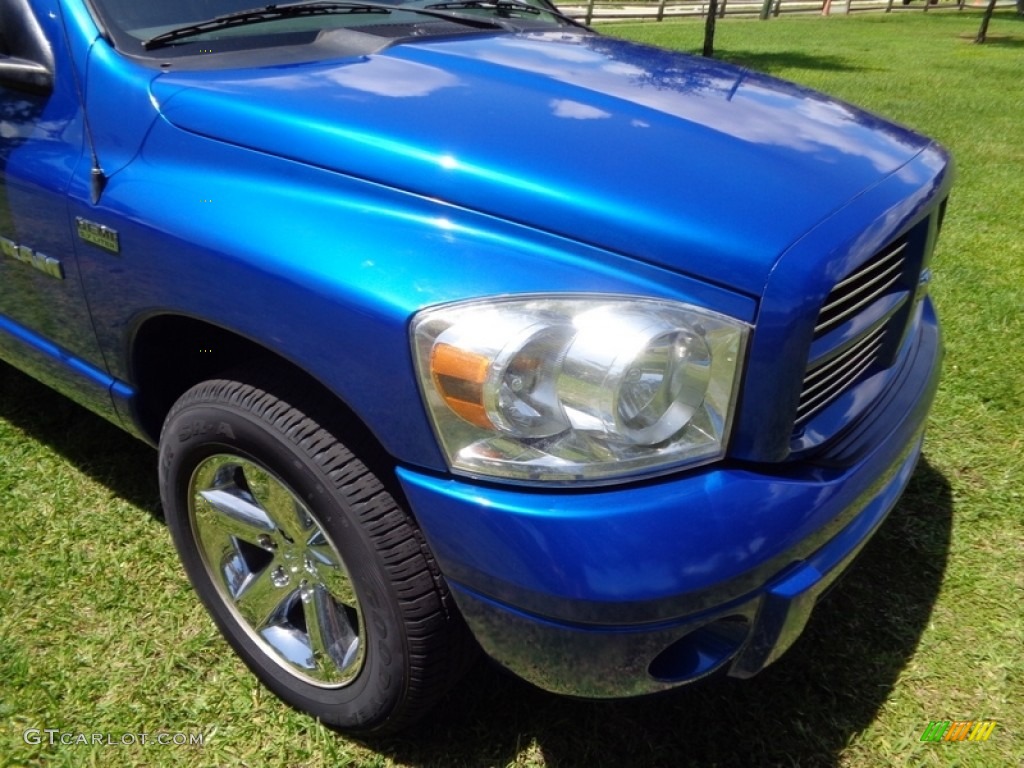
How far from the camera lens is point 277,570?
1.99 meters

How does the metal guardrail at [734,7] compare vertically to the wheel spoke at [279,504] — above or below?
below

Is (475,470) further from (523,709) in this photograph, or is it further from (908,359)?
(908,359)

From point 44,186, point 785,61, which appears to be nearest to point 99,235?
point 44,186

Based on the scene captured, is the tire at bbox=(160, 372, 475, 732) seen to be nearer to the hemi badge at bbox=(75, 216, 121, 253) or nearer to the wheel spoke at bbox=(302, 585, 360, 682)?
the wheel spoke at bbox=(302, 585, 360, 682)

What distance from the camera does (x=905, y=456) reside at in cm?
192

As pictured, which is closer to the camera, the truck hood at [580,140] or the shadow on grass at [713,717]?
the truck hood at [580,140]

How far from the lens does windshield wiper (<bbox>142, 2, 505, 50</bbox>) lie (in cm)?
210

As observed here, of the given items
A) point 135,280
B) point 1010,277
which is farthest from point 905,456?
point 1010,277

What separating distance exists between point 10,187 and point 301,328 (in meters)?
1.08

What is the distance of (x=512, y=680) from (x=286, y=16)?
1.79m
